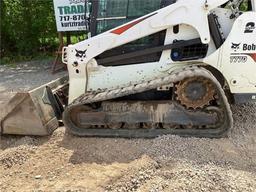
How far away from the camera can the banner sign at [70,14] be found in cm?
1112

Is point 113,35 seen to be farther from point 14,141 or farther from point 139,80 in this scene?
point 14,141

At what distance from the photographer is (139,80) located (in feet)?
19.0

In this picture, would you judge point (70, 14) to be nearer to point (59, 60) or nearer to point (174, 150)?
point (59, 60)

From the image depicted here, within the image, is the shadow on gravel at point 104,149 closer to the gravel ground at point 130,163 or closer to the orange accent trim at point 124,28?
the gravel ground at point 130,163

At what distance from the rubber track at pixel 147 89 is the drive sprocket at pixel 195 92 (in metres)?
0.13

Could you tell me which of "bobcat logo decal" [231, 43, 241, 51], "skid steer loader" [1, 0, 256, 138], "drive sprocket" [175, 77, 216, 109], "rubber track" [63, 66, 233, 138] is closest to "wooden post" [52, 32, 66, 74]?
"skid steer loader" [1, 0, 256, 138]

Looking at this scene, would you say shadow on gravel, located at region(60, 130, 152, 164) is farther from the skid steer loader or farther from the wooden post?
the wooden post

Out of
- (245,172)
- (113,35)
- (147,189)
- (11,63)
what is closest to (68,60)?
(113,35)

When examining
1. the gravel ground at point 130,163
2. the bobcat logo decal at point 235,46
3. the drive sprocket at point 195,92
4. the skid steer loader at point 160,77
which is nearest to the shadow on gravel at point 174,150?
the gravel ground at point 130,163

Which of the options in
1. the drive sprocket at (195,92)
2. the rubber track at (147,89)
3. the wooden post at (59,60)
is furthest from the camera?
the wooden post at (59,60)

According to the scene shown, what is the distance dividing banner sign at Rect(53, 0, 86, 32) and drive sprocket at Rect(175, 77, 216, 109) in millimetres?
6110

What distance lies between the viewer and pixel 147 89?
17.8 feet

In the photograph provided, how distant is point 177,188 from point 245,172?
34.5 inches

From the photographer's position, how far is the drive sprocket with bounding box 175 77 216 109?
542 centimetres
